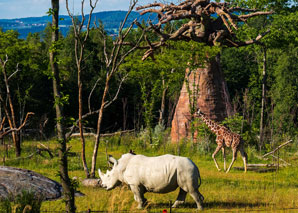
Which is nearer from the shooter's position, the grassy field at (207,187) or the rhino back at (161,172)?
the rhino back at (161,172)

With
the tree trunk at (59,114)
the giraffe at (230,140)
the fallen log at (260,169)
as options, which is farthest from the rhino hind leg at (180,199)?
the fallen log at (260,169)

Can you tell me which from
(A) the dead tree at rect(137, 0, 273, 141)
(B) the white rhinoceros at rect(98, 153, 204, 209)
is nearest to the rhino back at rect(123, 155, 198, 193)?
(B) the white rhinoceros at rect(98, 153, 204, 209)

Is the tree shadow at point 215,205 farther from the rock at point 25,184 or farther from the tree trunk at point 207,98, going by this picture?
the tree trunk at point 207,98

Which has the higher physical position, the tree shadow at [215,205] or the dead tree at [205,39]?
the dead tree at [205,39]

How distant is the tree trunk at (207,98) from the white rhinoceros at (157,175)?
1181 cm

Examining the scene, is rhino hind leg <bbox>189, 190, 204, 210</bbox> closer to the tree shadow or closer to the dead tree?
the tree shadow

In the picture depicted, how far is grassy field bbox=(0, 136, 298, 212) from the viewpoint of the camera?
406 inches

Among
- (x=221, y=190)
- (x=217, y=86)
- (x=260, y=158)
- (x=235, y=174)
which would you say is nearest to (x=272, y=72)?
(x=217, y=86)

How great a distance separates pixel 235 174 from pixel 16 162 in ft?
25.1

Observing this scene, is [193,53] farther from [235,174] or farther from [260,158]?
[235,174]

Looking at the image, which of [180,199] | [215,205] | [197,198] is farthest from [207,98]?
[197,198]

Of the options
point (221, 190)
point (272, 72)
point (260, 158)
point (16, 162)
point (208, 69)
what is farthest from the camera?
point (272, 72)

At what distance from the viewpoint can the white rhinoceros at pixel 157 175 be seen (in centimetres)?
967

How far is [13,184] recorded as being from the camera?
10617 millimetres
